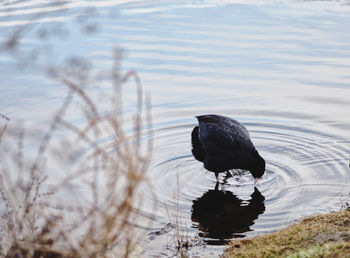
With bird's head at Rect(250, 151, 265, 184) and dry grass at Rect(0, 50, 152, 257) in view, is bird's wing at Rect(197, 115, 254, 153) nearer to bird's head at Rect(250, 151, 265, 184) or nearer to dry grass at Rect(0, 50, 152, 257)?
bird's head at Rect(250, 151, 265, 184)

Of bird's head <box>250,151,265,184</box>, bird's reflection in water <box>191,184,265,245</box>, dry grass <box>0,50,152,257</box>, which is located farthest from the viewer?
bird's head <box>250,151,265,184</box>

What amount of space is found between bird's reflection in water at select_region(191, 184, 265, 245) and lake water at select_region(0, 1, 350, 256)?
14 mm

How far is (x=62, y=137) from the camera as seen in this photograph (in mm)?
8805

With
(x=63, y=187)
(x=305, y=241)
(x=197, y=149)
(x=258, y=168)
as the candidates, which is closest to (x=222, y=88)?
(x=197, y=149)

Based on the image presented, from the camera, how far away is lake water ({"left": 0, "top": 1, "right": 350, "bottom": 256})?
700 cm

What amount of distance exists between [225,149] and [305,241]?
2.78 m

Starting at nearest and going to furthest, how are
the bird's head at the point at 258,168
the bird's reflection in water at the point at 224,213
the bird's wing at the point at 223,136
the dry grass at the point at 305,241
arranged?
the dry grass at the point at 305,241, the bird's reflection in water at the point at 224,213, the bird's head at the point at 258,168, the bird's wing at the point at 223,136

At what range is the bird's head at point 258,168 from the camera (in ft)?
25.1

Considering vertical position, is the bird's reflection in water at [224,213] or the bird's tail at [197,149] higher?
the bird's tail at [197,149]

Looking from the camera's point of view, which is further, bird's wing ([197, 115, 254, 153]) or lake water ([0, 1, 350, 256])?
bird's wing ([197, 115, 254, 153])

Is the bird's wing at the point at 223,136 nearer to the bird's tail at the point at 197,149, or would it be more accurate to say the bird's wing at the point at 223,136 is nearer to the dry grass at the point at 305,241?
the bird's tail at the point at 197,149

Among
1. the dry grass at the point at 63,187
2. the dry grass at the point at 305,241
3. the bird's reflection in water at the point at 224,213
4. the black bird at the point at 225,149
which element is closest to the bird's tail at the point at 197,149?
the black bird at the point at 225,149

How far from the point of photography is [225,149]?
7957 millimetres

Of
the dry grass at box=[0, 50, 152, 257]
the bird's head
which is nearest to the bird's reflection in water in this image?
the bird's head
